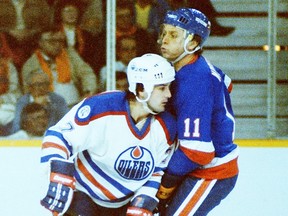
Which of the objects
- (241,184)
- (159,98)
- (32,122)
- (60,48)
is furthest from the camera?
(60,48)

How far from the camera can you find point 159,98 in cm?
342

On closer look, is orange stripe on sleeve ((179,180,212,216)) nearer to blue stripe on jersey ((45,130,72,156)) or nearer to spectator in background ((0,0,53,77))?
blue stripe on jersey ((45,130,72,156))

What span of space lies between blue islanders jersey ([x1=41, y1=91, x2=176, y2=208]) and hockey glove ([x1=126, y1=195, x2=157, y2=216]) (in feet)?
0.08

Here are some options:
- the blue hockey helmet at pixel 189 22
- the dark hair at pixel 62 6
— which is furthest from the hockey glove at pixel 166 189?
the dark hair at pixel 62 6


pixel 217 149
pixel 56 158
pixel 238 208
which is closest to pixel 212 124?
pixel 217 149

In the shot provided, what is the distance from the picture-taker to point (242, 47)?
5.27m

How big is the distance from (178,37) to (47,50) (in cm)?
166

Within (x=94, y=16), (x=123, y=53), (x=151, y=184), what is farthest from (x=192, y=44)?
(x=94, y=16)

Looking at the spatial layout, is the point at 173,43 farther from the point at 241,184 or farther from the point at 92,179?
the point at 241,184

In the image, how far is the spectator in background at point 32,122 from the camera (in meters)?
4.93

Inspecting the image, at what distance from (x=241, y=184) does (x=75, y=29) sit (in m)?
1.23

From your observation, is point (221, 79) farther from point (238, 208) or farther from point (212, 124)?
point (238, 208)

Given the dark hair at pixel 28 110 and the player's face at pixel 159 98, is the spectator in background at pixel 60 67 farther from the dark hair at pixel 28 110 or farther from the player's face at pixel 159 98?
the player's face at pixel 159 98

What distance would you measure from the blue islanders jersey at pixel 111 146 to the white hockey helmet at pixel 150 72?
0.28ft
